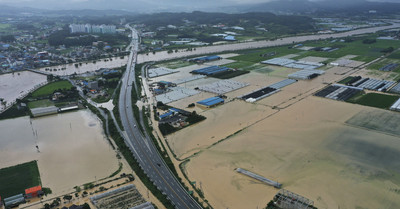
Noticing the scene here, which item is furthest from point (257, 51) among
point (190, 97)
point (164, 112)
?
point (164, 112)

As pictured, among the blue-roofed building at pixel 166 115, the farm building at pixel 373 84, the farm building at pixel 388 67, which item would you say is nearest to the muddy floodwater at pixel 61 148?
the blue-roofed building at pixel 166 115

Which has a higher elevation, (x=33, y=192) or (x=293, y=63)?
(x=293, y=63)

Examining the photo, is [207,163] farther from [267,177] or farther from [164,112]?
[164,112]

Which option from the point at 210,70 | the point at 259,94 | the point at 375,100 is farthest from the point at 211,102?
the point at 375,100

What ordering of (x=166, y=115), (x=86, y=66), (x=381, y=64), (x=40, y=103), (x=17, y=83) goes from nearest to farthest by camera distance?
(x=166, y=115), (x=40, y=103), (x=17, y=83), (x=381, y=64), (x=86, y=66)

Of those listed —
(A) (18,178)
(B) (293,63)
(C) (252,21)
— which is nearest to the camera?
(A) (18,178)

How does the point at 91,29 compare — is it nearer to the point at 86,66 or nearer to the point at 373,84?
the point at 86,66
